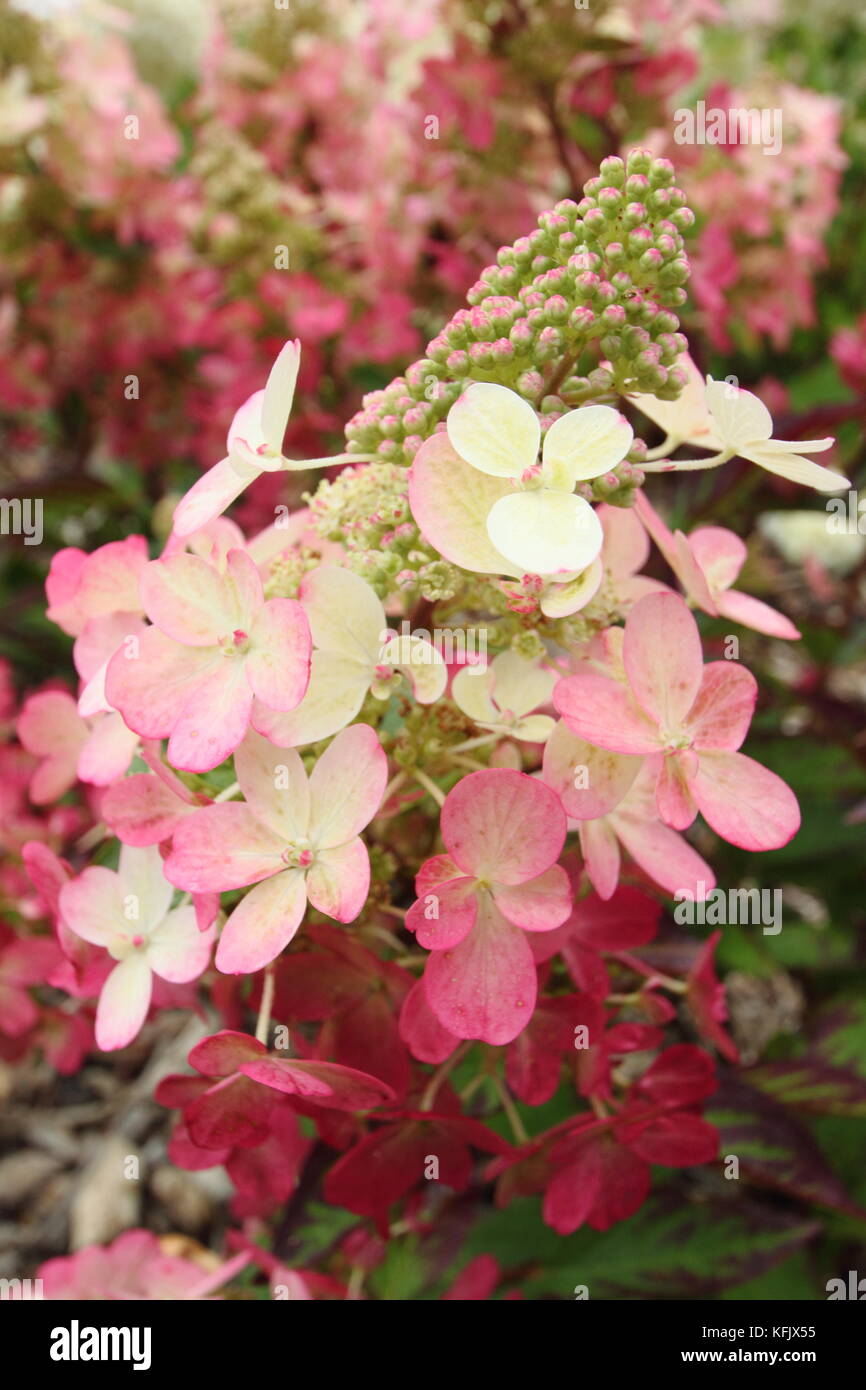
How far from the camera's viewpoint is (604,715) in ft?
1.61

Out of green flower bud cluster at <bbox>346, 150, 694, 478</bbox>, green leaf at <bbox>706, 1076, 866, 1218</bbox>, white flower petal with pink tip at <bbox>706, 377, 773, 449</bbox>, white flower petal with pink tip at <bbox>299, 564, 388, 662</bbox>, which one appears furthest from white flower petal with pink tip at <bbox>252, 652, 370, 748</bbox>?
green leaf at <bbox>706, 1076, 866, 1218</bbox>

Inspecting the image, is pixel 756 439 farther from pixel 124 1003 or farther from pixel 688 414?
pixel 124 1003

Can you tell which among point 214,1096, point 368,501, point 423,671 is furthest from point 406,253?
point 214,1096

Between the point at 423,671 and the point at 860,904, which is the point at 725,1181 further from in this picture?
the point at 423,671

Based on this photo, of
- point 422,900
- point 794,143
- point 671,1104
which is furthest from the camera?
point 794,143

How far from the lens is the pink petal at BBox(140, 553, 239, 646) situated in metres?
0.51

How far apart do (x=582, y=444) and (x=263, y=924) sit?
262 millimetres

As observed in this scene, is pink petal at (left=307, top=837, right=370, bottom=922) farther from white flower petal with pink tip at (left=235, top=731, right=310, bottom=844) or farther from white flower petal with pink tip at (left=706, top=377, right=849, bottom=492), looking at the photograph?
white flower petal with pink tip at (left=706, top=377, right=849, bottom=492)

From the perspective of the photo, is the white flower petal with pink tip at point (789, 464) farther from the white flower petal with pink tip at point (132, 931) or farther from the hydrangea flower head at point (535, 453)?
the white flower petal with pink tip at point (132, 931)

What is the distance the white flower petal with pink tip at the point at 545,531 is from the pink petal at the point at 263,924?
184 millimetres

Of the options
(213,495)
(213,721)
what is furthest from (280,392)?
(213,721)

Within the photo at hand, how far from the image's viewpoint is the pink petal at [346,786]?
1.61ft

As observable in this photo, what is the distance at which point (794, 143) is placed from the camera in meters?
1.58

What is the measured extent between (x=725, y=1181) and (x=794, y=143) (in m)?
1.42
